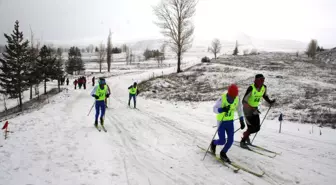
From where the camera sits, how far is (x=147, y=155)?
635cm

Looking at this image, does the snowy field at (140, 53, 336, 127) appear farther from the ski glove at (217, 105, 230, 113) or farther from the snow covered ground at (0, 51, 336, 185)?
the ski glove at (217, 105, 230, 113)

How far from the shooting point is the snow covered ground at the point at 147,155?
4.98 meters

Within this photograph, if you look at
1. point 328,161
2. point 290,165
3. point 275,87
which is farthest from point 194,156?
point 275,87

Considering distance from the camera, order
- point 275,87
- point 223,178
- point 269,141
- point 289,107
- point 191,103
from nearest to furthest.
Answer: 1. point 223,178
2. point 269,141
3. point 289,107
4. point 191,103
5. point 275,87

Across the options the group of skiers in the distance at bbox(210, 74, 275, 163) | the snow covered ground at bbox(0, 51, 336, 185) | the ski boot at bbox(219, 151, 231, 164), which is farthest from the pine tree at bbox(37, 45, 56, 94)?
the ski boot at bbox(219, 151, 231, 164)

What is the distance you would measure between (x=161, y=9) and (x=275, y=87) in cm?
2006

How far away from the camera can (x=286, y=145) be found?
7277 mm

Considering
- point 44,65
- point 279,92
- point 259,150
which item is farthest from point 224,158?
point 44,65

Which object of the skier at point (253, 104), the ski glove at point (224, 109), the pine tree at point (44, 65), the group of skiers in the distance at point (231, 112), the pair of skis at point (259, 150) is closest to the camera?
the ski glove at point (224, 109)

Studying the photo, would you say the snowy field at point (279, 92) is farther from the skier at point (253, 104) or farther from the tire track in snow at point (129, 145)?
the tire track in snow at point (129, 145)

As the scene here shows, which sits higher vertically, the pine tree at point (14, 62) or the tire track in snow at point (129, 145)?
the pine tree at point (14, 62)

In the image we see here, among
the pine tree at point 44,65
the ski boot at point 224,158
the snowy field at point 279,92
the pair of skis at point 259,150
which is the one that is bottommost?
the pair of skis at point 259,150

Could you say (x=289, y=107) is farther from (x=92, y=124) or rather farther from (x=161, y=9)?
(x=161, y=9)

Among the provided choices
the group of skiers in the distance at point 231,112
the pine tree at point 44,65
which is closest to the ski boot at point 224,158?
the group of skiers in the distance at point 231,112
